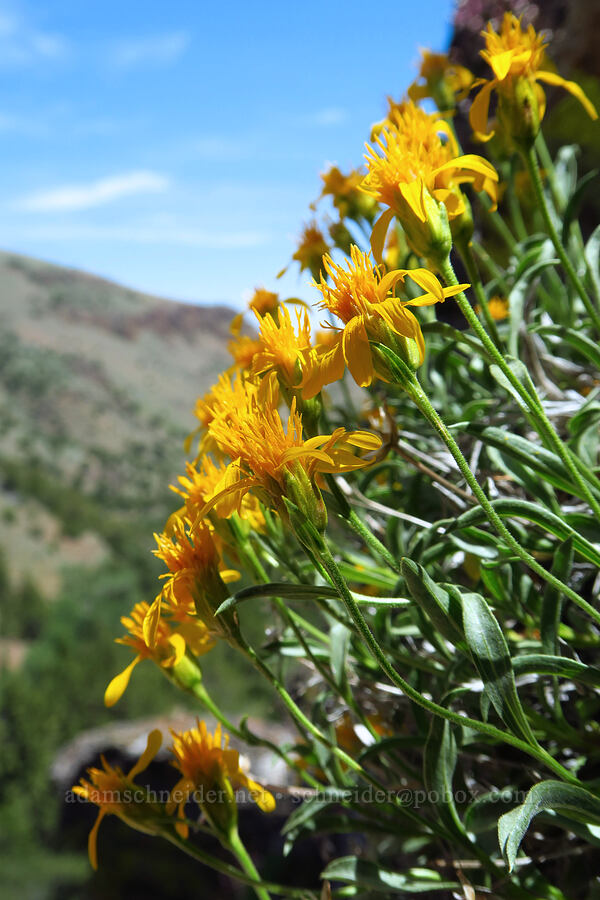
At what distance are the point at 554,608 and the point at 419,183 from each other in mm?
320

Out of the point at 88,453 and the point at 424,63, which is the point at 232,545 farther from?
the point at 88,453

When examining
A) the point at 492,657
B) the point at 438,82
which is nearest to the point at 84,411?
the point at 438,82

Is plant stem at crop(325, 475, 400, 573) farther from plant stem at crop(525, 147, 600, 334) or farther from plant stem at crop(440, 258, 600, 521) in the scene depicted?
plant stem at crop(525, 147, 600, 334)

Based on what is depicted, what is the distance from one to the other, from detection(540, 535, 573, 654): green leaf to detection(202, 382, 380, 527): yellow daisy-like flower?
7.4 inches

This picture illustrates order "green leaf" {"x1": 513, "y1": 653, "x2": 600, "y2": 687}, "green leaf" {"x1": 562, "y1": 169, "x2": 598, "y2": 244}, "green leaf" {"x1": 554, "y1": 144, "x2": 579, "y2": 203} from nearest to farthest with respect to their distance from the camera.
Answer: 1. "green leaf" {"x1": 513, "y1": 653, "x2": 600, "y2": 687}
2. "green leaf" {"x1": 562, "y1": 169, "x2": 598, "y2": 244}
3. "green leaf" {"x1": 554, "y1": 144, "x2": 579, "y2": 203}

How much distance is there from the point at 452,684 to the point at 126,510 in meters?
42.8

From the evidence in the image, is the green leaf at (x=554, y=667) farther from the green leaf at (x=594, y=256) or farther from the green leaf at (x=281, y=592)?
the green leaf at (x=594, y=256)

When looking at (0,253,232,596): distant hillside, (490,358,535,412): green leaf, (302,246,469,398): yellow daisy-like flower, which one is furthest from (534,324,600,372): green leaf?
(0,253,232,596): distant hillside

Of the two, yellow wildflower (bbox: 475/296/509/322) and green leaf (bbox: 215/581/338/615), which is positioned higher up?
yellow wildflower (bbox: 475/296/509/322)

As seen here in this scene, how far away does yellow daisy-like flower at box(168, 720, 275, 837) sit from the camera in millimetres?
715

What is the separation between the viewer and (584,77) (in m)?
1.89

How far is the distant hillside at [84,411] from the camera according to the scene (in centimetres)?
3997

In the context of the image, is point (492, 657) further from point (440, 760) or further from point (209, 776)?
point (209, 776)

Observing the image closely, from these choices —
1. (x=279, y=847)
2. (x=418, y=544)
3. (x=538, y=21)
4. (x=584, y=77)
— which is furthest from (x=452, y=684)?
(x=279, y=847)
